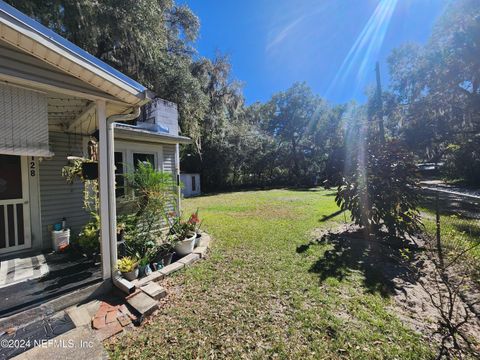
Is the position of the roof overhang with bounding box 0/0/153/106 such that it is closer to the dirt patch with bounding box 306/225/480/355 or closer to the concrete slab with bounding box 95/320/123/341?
the concrete slab with bounding box 95/320/123/341

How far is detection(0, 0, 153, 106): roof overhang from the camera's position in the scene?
2107mm

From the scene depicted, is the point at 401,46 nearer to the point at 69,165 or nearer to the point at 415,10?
the point at 415,10

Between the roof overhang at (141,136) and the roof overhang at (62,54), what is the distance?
191cm

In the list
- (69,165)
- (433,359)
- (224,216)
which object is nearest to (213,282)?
(433,359)

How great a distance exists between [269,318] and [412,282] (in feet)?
7.78

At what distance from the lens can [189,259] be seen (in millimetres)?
3943

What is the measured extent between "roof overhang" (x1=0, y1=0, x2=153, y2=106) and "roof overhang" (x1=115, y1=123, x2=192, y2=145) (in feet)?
6.26

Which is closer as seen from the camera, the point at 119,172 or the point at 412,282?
the point at 412,282

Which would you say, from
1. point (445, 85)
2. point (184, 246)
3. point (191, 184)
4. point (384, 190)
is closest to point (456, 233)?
point (384, 190)

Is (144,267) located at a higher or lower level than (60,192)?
lower

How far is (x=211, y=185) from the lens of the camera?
2155 cm

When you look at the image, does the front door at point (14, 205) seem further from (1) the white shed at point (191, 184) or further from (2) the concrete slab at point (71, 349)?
(1) the white shed at point (191, 184)

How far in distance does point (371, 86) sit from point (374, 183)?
21.2 m

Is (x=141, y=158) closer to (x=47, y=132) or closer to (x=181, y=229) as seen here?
(x=181, y=229)
